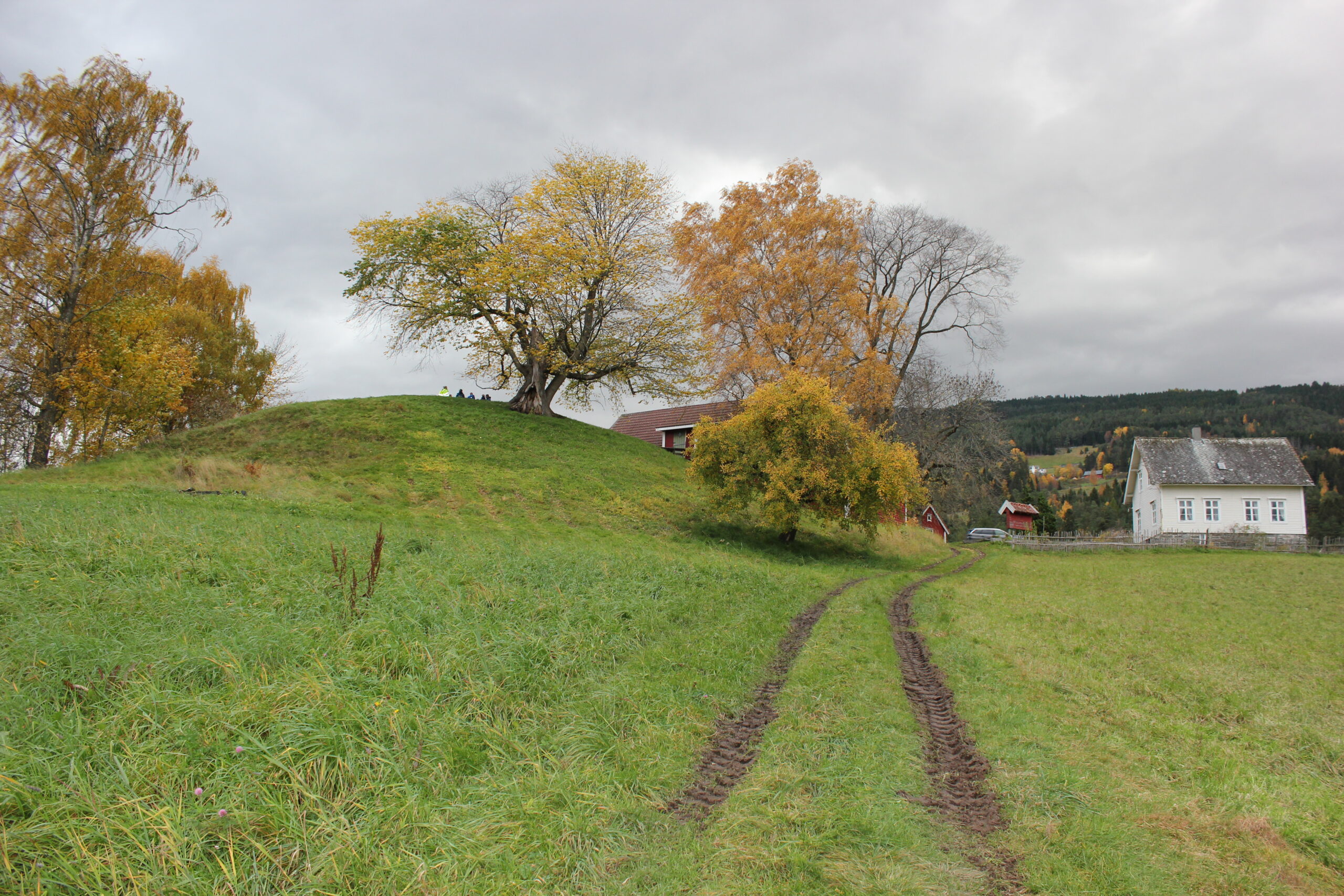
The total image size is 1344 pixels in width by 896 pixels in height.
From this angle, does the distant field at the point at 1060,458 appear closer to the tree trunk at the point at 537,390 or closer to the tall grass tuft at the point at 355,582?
the tree trunk at the point at 537,390

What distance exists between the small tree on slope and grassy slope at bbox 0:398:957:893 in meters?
8.40

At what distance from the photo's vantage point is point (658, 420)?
51.1m

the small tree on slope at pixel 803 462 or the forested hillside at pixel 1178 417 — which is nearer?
the small tree on slope at pixel 803 462

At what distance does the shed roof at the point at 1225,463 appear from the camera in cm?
3856

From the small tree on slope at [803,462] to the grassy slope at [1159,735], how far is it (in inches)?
249

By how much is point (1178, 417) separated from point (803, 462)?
14668 cm

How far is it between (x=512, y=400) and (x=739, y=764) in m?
29.2

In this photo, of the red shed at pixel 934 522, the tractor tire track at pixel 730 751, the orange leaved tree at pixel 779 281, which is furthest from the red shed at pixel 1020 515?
the tractor tire track at pixel 730 751

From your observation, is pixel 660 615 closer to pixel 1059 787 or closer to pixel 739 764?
pixel 739 764

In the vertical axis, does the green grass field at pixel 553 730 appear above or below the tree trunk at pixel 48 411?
below

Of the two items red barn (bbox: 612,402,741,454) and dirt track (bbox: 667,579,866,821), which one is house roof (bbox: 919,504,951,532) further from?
dirt track (bbox: 667,579,866,821)

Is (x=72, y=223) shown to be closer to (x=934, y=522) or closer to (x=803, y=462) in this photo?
(x=803, y=462)

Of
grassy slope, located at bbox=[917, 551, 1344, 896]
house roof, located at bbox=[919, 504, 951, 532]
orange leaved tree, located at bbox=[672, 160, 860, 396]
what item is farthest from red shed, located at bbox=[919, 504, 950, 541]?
grassy slope, located at bbox=[917, 551, 1344, 896]

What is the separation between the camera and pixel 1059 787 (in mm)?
5453
